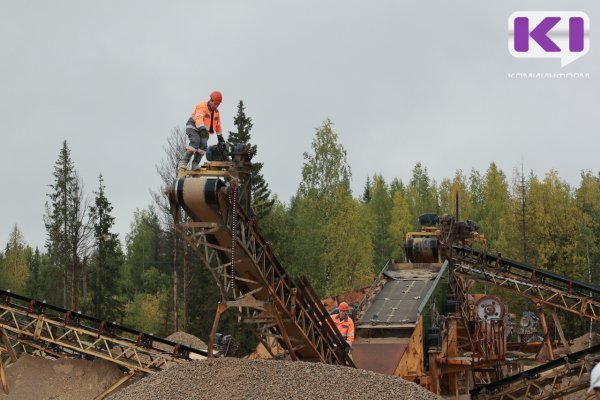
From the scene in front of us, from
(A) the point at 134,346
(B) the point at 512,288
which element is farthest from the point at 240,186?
(B) the point at 512,288

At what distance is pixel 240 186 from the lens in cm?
1499

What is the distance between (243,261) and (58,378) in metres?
5.16

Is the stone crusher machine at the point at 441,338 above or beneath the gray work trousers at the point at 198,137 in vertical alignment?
beneath

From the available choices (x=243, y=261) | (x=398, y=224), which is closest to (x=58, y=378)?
(x=243, y=261)

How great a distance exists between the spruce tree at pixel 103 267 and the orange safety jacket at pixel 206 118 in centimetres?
3145

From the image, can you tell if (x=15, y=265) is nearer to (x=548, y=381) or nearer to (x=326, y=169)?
(x=326, y=169)

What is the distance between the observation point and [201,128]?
49.7ft

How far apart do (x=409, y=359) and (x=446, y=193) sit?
60985mm

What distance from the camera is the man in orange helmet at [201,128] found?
15.1 m

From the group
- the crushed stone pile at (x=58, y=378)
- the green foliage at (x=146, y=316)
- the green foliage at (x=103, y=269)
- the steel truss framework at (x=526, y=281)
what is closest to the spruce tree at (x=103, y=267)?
the green foliage at (x=103, y=269)

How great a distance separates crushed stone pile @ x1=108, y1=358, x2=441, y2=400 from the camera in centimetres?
1339

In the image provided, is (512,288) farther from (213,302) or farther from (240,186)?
(240,186)

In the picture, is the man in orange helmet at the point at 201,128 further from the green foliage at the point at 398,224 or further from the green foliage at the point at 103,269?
the green foliage at the point at 398,224

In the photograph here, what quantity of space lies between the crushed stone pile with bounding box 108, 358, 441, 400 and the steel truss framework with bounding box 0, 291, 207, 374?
11.6 ft
